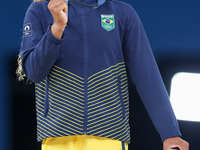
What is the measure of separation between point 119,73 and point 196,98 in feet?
3.83

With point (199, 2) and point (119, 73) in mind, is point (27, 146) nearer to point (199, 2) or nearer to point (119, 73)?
point (119, 73)

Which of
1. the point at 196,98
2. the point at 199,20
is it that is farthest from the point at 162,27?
the point at 196,98

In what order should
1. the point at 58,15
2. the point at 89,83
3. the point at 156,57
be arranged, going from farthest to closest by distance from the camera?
the point at 156,57
the point at 89,83
the point at 58,15

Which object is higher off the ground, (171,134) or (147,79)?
(147,79)

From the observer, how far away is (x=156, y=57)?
2.24 metres

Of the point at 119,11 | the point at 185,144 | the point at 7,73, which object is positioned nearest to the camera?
the point at 185,144

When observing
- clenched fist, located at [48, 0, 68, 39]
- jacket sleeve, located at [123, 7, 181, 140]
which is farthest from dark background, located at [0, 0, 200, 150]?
clenched fist, located at [48, 0, 68, 39]

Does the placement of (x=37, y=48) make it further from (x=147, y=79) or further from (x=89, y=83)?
(x=147, y=79)

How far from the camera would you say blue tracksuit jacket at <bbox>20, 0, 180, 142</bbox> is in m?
1.19

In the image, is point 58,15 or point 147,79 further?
point 147,79

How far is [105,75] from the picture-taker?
4.02ft

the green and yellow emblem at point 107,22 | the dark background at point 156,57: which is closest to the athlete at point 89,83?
the green and yellow emblem at point 107,22

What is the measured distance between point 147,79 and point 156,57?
38.7 inches

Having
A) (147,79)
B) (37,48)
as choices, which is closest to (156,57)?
(147,79)
